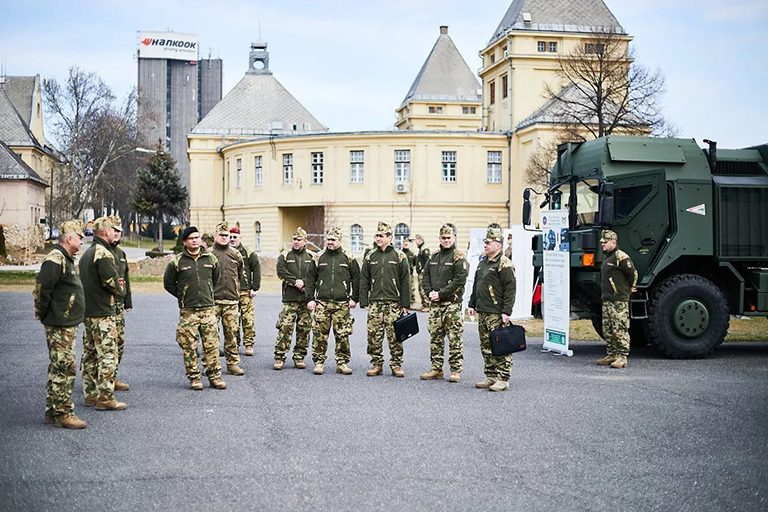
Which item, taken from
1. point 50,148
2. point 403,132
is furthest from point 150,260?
point 50,148

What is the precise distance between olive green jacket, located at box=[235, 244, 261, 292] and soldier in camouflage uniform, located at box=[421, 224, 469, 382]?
3694mm

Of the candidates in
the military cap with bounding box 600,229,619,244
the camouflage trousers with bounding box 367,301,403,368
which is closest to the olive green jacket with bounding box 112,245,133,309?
the camouflage trousers with bounding box 367,301,403,368

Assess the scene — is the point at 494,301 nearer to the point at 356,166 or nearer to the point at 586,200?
the point at 586,200

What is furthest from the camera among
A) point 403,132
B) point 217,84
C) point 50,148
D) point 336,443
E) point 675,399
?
point 217,84

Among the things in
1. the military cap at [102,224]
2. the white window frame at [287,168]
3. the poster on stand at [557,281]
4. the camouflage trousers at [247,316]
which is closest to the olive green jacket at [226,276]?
the camouflage trousers at [247,316]

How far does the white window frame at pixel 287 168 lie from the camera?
200 ft

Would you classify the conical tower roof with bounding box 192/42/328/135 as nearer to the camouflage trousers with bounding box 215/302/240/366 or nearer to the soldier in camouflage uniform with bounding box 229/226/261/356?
the soldier in camouflage uniform with bounding box 229/226/261/356

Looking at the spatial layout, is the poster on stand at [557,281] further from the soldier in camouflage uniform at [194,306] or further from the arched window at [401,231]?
the arched window at [401,231]

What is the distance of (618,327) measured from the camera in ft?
46.6

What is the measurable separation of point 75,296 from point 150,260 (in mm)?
32981

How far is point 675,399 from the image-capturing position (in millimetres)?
11008

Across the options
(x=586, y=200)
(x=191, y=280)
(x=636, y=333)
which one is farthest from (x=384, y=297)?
(x=636, y=333)

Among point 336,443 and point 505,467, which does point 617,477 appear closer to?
point 505,467

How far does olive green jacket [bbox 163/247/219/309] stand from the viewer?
11453 millimetres
